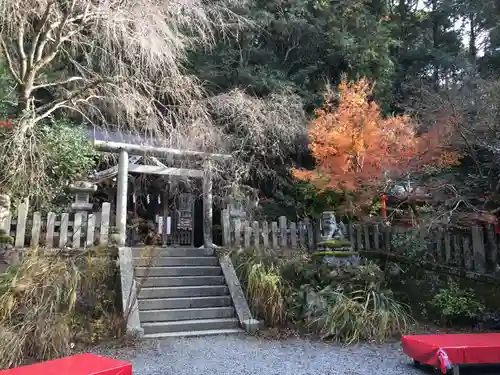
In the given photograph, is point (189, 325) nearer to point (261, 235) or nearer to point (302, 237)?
point (261, 235)

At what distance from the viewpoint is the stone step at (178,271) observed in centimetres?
747

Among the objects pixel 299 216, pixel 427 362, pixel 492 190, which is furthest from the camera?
pixel 299 216

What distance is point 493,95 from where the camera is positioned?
7020mm

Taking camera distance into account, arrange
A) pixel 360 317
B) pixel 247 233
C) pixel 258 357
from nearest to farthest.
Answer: pixel 258 357, pixel 360 317, pixel 247 233

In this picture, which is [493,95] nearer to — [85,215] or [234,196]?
[234,196]

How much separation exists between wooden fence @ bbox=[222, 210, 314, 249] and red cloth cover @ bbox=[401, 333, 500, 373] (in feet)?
14.9

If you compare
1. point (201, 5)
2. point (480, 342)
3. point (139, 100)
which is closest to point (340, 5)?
point (201, 5)

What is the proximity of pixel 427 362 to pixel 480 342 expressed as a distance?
64cm

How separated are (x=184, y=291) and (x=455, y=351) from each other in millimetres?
4485

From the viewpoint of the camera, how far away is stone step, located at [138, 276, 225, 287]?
24.0 feet

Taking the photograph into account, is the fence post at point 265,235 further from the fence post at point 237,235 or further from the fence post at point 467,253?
the fence post at point 467,253

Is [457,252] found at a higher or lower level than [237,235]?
lower

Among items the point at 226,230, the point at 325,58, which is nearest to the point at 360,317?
the point at 226,230

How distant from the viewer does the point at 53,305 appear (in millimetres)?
5617
